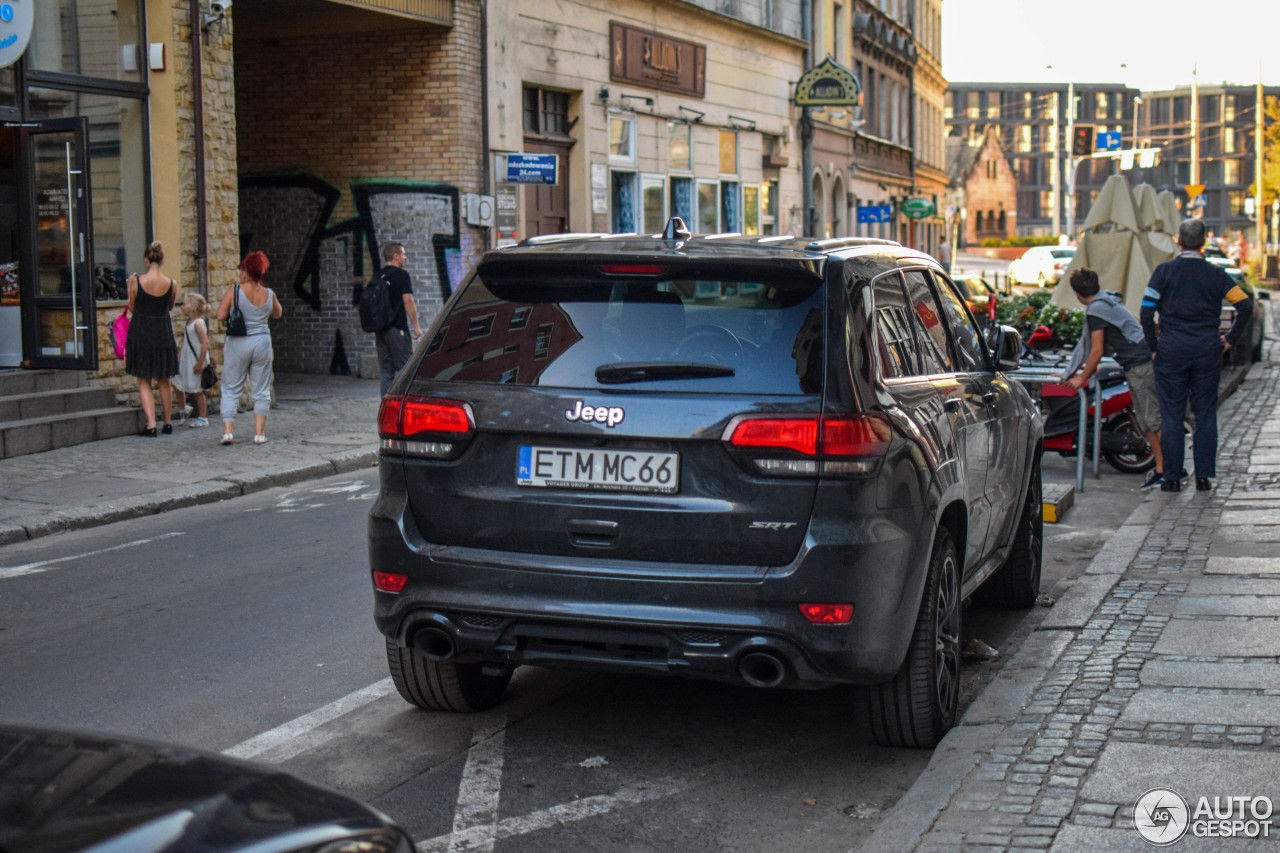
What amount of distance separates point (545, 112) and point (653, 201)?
411 cm

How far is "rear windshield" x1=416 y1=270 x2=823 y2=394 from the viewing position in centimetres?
447

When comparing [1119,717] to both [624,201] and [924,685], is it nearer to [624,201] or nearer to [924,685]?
[924,685]

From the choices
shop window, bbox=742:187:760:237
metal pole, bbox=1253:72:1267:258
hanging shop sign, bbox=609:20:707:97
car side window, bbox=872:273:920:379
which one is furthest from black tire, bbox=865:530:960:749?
metal pole, bbox=1253:72:1267:258

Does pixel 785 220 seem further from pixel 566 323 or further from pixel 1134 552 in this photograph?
pixel 566 323

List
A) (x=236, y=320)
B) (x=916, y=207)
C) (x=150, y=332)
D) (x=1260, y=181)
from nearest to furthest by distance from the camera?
1. (x=236, y=320)
2. (x=150, y=332)
3. (x=916, y=207)
4. (x=1260, y=181)

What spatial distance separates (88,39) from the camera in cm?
1470

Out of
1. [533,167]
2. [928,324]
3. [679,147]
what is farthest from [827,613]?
[679,147]

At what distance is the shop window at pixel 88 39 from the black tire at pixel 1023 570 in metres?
11.1

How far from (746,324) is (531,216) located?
19.2 m

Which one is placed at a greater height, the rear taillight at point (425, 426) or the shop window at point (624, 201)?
the shop window at point (624, 201)

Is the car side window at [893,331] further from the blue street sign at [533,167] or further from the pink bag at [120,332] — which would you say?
the blue street sign at [533,167]

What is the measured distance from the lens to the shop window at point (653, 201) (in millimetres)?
27047

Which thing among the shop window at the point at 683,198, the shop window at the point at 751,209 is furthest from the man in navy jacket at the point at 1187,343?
the shop window at the point at 751,209

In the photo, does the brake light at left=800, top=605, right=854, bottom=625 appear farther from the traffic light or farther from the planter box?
the planter box
